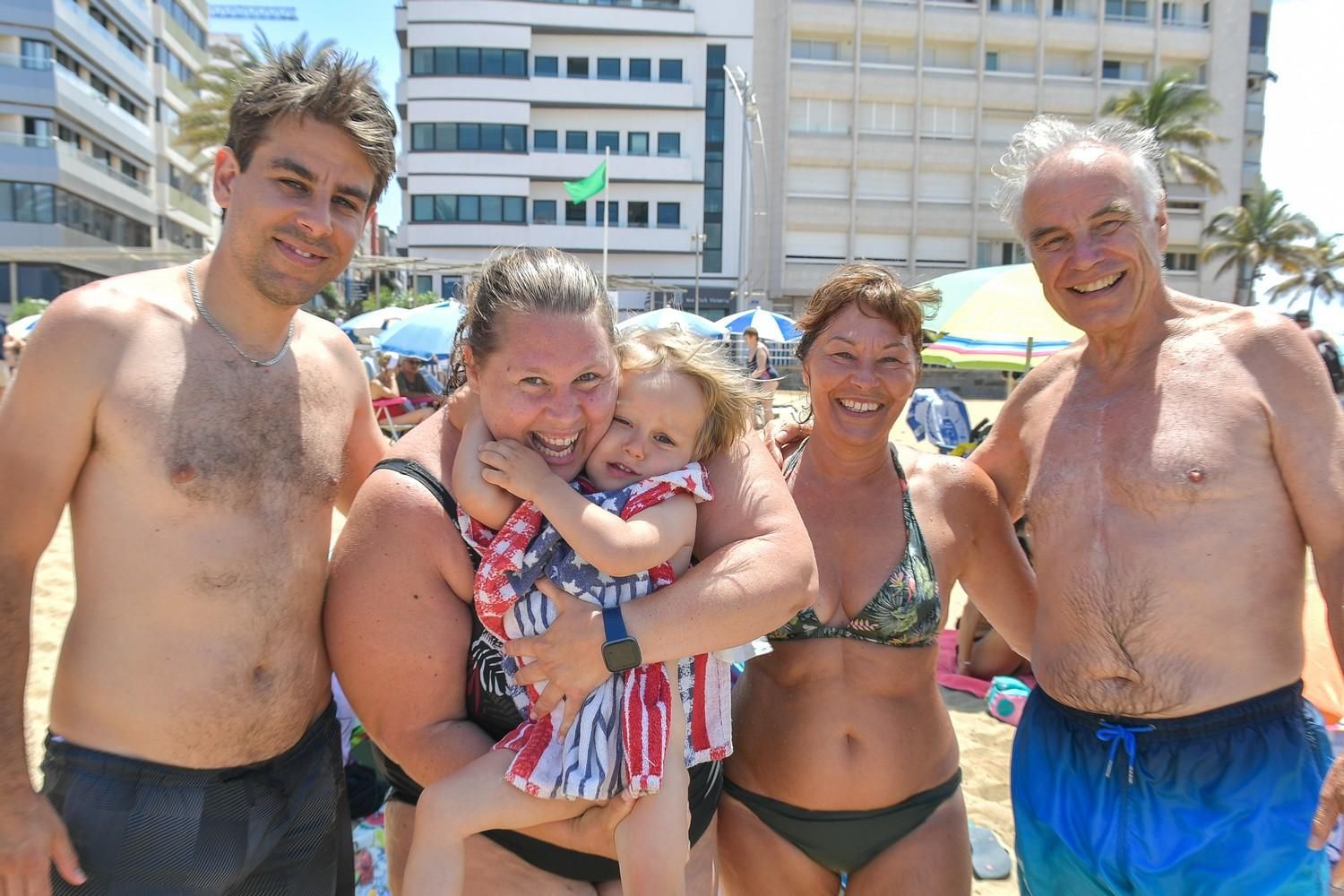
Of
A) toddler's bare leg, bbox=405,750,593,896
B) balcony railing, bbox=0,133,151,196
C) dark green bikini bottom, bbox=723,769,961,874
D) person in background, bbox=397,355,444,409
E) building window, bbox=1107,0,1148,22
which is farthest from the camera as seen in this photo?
building window, bbox=1107,0,1148,22

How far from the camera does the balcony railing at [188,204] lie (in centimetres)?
5266

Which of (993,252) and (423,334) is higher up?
(993,252)

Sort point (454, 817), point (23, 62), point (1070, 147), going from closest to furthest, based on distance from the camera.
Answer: point (454, 817) → point (1070, 147) → point (23, 62)

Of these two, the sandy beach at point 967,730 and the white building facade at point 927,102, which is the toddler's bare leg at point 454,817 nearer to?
the sandy beach at point 967,730

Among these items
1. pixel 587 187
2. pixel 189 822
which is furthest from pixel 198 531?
pixel 587 187

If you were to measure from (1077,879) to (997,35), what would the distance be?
49098 mm

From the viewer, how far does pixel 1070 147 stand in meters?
2.66

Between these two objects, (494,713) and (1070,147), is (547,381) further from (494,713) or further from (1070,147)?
(1070,147)

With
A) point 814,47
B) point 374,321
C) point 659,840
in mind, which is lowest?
point 659,840

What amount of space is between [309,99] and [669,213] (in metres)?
49.5

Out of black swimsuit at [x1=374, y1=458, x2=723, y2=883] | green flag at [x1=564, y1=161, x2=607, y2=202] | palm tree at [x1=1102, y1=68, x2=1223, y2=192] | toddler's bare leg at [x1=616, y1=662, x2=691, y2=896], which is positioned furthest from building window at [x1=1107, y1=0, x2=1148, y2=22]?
toddler's bare leg at [x1=616, y1=662, x2=691, y2=896]

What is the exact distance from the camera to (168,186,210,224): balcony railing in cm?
5266

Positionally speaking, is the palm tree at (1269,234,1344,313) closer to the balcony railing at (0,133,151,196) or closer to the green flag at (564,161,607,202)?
the green flag at (564,161,607,202)

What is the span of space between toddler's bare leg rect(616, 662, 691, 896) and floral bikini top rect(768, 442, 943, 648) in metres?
0.67
